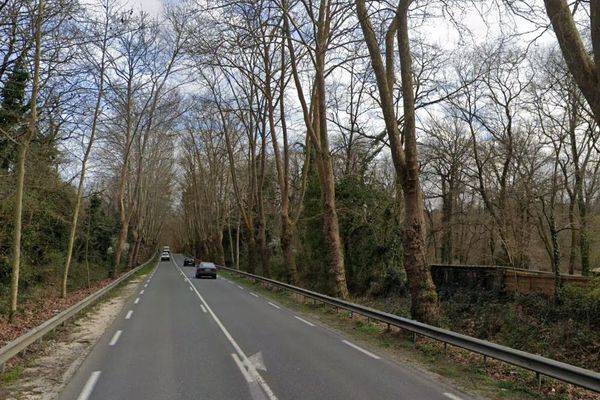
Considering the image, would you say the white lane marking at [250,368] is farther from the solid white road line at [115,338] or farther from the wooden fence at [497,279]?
the wooden fence at [497,279]

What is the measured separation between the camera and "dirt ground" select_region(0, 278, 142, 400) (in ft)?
23.5

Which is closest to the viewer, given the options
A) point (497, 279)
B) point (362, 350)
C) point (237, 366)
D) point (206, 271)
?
point (237, 366)

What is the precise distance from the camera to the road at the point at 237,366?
715cm

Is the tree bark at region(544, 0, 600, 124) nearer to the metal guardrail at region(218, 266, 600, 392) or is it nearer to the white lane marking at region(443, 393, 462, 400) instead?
the metal guardrail at region(218, 266, 600, 392)

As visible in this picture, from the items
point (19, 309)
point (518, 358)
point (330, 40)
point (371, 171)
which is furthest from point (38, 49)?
point (371, 171)

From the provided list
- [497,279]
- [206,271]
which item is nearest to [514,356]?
[497,279]

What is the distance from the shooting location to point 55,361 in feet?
30.5

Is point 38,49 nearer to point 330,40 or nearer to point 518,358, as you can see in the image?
point 330,40

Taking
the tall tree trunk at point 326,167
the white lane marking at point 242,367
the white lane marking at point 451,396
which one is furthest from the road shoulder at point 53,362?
the tall tree trunk at point 326,167

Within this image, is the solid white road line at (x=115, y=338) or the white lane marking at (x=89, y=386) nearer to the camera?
the white lane marking at (x=89, y=386)

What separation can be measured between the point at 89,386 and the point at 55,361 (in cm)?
229

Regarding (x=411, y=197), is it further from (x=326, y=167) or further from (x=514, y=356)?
(x=326, y=167)

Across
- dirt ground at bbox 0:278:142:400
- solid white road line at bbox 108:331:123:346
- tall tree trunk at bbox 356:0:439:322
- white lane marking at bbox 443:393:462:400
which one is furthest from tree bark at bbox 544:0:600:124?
solid white road line at bbox 108:331:123:346

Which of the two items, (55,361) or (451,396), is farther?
(55,361)
